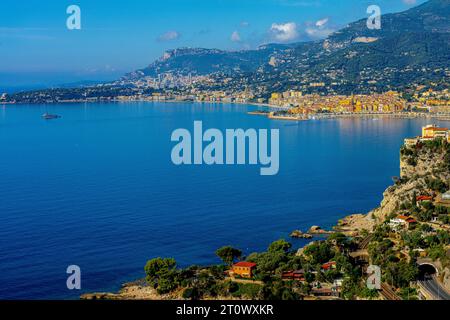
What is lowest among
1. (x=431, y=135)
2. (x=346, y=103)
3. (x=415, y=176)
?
(x=415, y=176)

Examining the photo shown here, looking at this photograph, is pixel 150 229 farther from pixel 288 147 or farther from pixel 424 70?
pixel 424 70

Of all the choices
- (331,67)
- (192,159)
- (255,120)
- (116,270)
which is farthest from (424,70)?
(116,270)

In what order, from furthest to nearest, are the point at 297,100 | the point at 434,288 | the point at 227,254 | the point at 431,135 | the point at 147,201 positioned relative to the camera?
the point at 297,100 < the point at 431,135 < the point at 147,201 < the point at 227,254 < the point at 434,288

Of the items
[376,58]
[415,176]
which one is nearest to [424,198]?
[415,176]

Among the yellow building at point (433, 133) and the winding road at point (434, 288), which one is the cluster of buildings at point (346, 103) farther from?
the winding road at point (434, 288)

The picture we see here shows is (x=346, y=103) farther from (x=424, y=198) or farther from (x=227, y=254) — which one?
(x=227, y=254)

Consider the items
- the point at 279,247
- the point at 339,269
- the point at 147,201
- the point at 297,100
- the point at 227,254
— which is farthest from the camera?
the point at 297,100
